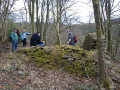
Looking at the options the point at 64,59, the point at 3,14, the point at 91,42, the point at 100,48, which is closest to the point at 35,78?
the point at 64,59

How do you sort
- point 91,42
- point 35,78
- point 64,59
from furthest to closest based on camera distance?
point 91,42
point 64,59
point 35,78

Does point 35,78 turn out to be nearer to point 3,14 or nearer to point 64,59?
point 64,59

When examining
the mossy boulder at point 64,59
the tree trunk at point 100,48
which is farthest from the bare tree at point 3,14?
the tree trunk at point 100,48

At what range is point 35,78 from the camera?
8.07 meters

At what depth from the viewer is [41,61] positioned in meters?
9.85

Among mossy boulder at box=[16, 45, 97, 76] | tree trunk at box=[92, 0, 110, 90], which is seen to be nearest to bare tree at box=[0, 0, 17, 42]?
mossy boulder at box=[16, 45, 97, 76]

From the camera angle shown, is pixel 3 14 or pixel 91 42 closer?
pixel 91 42

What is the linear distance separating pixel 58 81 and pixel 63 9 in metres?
13.1

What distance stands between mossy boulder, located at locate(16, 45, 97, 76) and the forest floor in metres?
0.37

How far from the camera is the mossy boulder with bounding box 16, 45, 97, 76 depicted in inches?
379

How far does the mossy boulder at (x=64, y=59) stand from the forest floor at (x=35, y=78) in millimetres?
367

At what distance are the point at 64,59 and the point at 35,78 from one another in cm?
235

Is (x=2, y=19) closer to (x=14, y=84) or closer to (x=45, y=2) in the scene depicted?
(x=45, y=2)

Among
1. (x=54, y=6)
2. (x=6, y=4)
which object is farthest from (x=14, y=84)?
(x=54, y=6)
